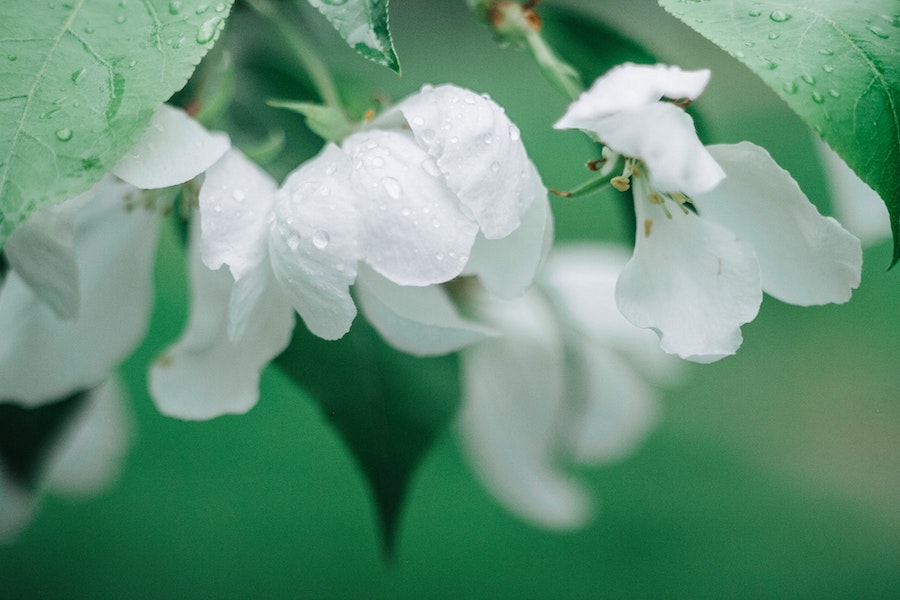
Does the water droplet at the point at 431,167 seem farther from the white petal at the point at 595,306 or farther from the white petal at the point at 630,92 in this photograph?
the white petal at the point at 595,306

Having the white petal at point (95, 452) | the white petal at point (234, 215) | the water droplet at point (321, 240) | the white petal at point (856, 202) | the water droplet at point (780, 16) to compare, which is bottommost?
the white petal at point (95, 452)

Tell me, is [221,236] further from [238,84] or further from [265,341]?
[238,84]

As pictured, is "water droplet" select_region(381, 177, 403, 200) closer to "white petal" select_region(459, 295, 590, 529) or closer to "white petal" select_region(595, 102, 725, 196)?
"white petal" select_region(595, 102, 725, 196)

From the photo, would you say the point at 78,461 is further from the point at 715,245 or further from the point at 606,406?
the point at 715,245

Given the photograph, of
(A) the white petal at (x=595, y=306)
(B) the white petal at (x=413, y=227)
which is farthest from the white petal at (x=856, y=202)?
(B) the white petal at (x=413, y=227)

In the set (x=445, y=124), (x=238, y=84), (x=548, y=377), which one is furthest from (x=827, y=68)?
(x=238, y=84)

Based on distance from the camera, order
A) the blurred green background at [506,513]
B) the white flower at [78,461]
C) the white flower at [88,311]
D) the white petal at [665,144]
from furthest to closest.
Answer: the blurred green background at [506,513]
the white flower at [78,461]
the white flower at [88,311]
the white petal at [665,144]

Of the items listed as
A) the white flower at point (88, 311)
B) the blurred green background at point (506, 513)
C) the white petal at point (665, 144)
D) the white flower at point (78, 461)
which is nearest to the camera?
the white petal at point (665, 144)

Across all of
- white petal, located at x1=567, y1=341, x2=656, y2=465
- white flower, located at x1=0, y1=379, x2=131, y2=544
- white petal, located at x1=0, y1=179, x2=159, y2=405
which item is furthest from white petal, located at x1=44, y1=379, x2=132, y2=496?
white petal, located at x1=567, y1=341, x2=656, y2=465
